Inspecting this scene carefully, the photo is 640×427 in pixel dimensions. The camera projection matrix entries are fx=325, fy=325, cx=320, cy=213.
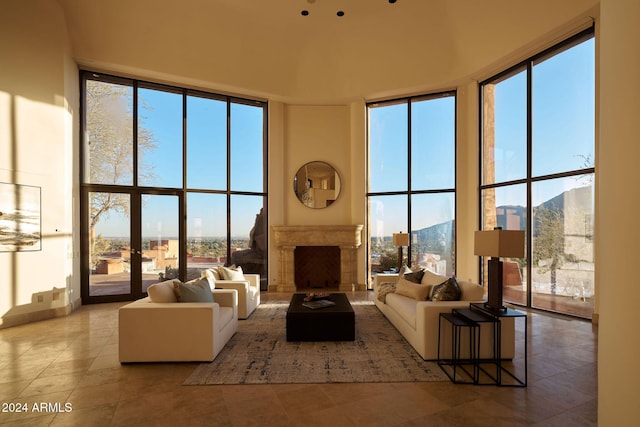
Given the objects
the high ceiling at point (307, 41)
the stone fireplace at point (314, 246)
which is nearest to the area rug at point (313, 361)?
the stone fireplace at point (314, 246)

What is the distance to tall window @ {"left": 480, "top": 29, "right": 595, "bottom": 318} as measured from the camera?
5.37m

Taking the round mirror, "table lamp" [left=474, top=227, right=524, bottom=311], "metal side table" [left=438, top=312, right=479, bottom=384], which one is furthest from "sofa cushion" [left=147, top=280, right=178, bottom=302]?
the round mirror

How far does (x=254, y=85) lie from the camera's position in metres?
7.56

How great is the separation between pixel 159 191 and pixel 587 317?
8391 mm

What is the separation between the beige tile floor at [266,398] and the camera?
2.58 m

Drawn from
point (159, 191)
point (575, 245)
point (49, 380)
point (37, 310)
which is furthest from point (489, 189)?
point (37, 310)

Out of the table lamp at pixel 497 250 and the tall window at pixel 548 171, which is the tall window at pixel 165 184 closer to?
the tall window at pixel 548 171

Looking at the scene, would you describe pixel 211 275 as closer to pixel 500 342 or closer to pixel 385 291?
pixel 385 291

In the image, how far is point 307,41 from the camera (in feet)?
24.3

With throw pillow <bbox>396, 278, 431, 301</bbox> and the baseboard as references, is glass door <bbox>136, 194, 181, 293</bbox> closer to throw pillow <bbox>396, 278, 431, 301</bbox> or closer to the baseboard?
the baseboard

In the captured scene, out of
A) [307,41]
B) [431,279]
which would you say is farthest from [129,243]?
[431,279]

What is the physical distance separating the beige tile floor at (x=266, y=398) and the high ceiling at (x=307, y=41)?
536 centimetres

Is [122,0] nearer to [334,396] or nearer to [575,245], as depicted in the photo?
[334,396]

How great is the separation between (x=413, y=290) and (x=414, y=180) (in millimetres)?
3667
